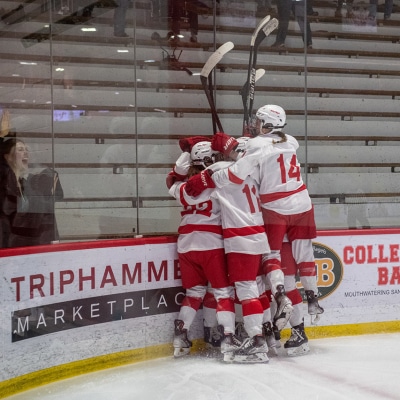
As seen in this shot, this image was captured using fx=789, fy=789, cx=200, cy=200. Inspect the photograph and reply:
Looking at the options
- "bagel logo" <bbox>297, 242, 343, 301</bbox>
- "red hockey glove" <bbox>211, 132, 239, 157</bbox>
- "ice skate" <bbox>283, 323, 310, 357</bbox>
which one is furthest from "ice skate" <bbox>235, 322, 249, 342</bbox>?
"red hockey glove" <bbox>211, 132, 239, 157</bbox>

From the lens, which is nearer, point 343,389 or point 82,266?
point 343,389

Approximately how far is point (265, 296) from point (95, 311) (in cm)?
88

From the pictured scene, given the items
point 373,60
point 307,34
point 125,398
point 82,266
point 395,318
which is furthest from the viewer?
point 373,60

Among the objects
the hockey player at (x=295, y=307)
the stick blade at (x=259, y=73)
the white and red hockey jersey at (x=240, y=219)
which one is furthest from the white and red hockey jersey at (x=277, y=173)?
the stick blade at (x=259, y=73)

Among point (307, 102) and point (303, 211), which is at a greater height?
point (307, 102)

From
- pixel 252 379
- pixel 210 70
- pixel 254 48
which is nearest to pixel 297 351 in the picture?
pixel 252 379

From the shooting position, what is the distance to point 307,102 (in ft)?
15.3

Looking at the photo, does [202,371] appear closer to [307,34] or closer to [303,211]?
[303,211]

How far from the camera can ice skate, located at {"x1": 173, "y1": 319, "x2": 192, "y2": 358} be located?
383cm

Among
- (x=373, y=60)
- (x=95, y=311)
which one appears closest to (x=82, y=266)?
(x=95, y=311)

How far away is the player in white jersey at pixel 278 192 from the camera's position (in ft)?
12.7

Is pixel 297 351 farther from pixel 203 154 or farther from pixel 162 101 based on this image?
pixel 162 101

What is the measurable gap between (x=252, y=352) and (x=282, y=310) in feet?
0.80

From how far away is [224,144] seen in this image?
3859 millimetres
